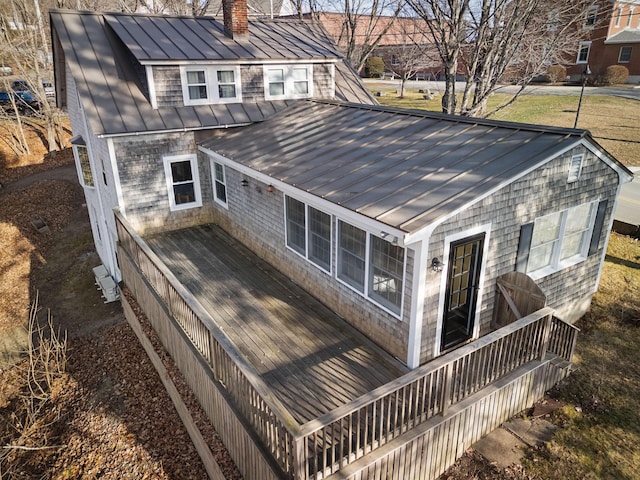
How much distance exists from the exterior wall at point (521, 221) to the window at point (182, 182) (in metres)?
9.13

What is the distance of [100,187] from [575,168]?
13136 mm

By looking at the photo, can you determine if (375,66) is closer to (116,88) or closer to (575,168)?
(116,88)

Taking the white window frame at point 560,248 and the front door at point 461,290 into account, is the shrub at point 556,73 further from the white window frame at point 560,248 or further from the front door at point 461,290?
the front door at point 461,290

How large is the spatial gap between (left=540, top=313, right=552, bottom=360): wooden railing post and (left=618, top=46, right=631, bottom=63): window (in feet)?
143

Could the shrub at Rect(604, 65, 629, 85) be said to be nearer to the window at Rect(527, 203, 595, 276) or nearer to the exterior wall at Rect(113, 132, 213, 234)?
the window at Rect(527, 203, 595, 276)

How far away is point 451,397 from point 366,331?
2.11 meters

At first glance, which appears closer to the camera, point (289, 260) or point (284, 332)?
point (284, 332)

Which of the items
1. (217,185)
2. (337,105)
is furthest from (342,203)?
(217,185)

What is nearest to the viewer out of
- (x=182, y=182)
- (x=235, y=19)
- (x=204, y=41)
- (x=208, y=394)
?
(x=208, y=394)

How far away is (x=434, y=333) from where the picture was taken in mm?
7125

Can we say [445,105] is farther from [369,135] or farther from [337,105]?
[369,135]

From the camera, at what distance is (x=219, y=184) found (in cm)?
1331

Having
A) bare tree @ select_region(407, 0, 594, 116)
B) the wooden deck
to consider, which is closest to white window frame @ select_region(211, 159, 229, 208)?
the wooden deck

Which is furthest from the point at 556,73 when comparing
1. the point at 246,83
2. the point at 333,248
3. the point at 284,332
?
the point at 284,332
